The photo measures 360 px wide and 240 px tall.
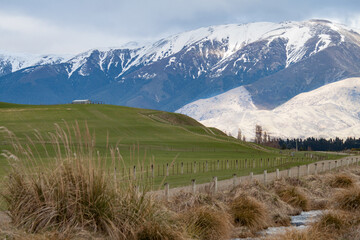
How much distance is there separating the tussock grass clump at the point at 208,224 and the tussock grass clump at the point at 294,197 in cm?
684

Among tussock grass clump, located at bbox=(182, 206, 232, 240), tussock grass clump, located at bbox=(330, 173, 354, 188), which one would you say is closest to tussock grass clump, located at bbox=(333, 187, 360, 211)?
tussock grass clump, located at bbox=(182, 206, 232, 240)

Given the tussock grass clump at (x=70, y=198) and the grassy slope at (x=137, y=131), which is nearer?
the tussock grass clump at (x=70, y=198)

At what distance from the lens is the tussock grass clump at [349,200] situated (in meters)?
17.2

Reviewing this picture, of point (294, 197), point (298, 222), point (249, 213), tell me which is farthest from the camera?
point (294, 197)

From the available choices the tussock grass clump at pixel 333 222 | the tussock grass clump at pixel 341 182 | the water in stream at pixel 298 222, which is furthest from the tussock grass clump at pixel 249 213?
the tussock grass clump at pixel 341 182

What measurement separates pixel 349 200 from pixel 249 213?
410 centimetres

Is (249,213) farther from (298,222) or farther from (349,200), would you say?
(349,200)

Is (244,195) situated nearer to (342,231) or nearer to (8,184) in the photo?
(342,231)

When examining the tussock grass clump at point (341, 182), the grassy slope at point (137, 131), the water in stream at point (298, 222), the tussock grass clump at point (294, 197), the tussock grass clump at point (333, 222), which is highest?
the grassy slope at point (137, 131)

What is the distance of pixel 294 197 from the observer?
20156 mm

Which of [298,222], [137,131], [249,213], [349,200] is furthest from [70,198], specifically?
[137,131]

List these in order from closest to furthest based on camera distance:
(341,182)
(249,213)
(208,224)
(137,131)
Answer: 1. (208,224)
2. (249,213)
3. (341,182)
4. (137,131)

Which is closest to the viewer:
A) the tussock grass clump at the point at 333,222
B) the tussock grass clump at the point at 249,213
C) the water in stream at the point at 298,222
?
the tussock grass clump at the point at 333,222

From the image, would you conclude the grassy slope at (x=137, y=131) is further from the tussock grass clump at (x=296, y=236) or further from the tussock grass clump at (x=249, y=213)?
the tussock grass clump at (x=296, y=236)
